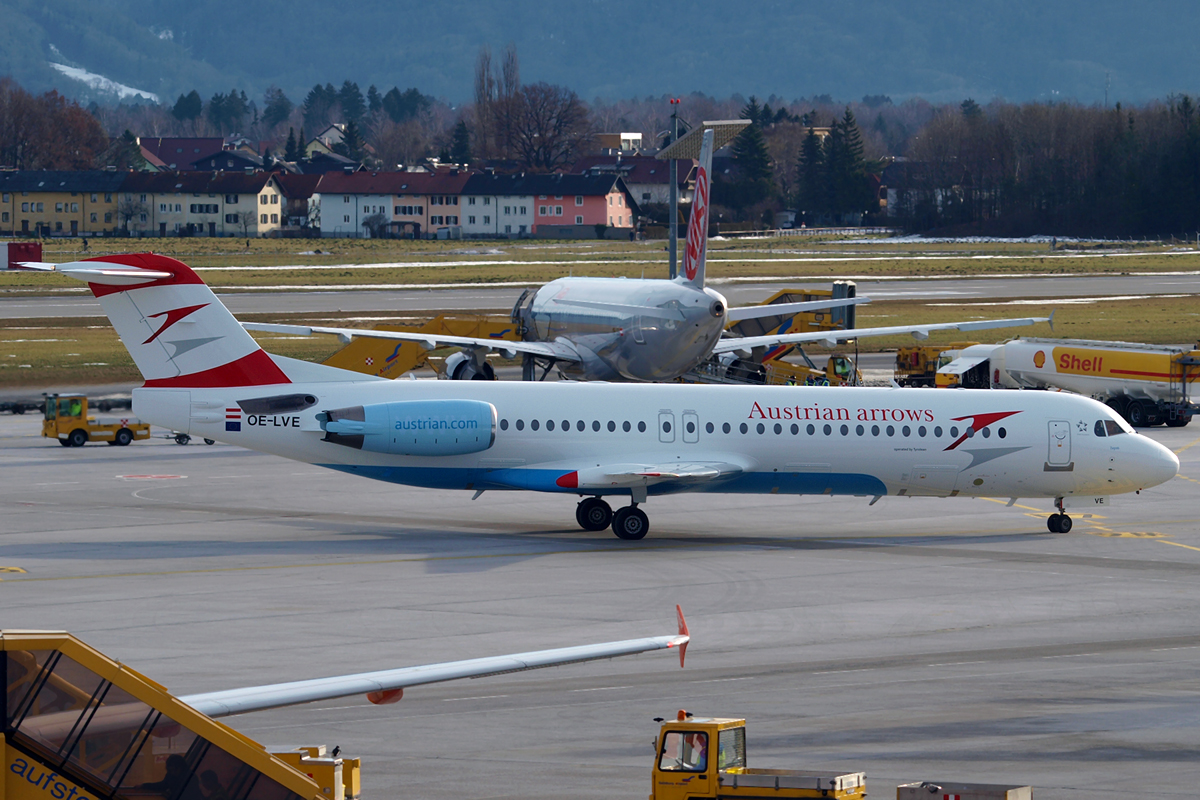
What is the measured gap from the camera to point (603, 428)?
3478 cm

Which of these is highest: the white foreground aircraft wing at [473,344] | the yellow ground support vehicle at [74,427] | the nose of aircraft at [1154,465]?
the white foreground aircraft wing at [473,344]

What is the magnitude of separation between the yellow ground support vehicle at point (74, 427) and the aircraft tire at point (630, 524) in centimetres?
2061

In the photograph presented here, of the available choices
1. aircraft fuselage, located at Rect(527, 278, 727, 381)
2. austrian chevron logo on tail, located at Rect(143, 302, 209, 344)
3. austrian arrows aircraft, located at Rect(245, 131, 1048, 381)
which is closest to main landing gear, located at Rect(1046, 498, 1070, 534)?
austrian arrows aircraft, located at Rect(245, 131, 1048, 381)

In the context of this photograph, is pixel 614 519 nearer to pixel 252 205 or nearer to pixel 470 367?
pixel 470 367

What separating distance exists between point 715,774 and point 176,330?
22996mm

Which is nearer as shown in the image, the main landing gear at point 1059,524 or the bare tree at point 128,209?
the main landing gear at point 1059,524

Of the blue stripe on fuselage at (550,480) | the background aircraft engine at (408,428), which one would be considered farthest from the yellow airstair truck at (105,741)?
the blue stripe on fuselage at (550,480)

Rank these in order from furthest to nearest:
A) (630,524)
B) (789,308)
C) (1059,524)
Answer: (789,308) < (1059,524) < (630,524)

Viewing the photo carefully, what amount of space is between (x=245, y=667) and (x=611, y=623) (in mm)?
6575

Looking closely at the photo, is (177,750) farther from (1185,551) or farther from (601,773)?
(1185,551)

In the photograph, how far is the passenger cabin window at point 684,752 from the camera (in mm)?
13680

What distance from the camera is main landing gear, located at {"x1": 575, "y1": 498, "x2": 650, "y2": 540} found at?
34469mm

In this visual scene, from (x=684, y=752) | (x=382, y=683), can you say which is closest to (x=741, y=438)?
(x=684, y=752)

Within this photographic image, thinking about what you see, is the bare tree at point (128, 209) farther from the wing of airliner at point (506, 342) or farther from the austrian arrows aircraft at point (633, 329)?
the wing of airliner at point (506, 342)
